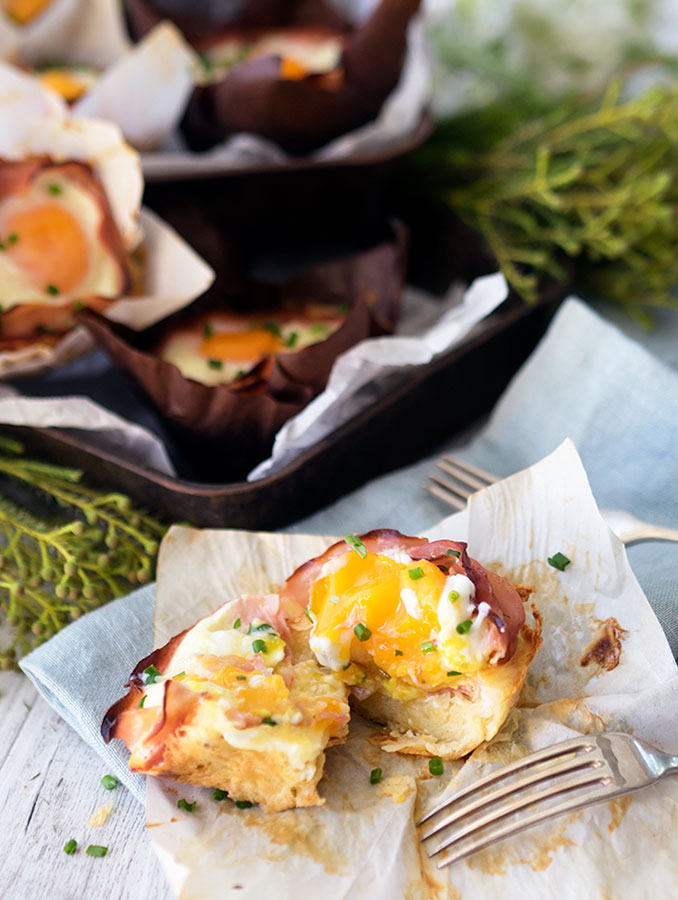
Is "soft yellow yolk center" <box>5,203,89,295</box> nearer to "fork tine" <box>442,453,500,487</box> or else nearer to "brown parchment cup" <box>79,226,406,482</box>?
"brown parchment cup" <box>79,226,406,482</box>

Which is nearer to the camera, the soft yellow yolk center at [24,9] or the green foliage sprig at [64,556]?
the green foliage sprig at [64,556]

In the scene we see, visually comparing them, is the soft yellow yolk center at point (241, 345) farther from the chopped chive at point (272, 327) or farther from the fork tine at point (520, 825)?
the fork tine at point (520, 825)

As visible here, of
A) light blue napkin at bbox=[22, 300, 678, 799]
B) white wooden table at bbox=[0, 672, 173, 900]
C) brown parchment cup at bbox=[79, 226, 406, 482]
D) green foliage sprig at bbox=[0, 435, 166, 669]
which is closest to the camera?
white wooden table at bbox=[0, 672, 173, 900]

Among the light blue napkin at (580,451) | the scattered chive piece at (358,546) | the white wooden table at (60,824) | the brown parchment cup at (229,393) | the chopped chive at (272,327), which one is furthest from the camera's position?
the chopped chive at (272,327)

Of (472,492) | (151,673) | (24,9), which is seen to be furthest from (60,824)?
(24,9)

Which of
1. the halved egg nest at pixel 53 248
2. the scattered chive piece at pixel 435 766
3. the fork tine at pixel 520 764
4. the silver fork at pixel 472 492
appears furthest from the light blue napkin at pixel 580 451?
the halved egg nest at pixel 53 248

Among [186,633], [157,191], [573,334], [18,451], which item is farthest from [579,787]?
[157,191]

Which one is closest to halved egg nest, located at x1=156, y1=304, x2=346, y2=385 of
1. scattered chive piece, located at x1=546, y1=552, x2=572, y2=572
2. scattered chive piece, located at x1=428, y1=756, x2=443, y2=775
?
scattered chive piece, located at x1=546, y1=552, x2=572, y2=572
